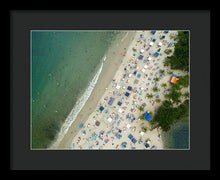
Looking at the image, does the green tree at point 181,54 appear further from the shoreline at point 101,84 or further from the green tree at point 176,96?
the shoreline at point 101,84

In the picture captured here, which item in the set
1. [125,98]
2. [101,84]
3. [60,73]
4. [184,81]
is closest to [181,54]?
[184,81]

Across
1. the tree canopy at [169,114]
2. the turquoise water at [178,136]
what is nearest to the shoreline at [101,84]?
the tree canopy at [169,114]

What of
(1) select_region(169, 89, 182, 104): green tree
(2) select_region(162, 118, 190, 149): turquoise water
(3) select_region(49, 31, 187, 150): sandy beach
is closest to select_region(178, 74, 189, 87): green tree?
(3) select_region(49, 31, 187, 150): sandy beach

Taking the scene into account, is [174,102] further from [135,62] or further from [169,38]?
[169,38]

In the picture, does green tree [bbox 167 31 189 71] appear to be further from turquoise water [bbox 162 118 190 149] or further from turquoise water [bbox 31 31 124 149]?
turquoise water [bbox 31 31 124 149]

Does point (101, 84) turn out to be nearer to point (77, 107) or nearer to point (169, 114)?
point (77, 107)
